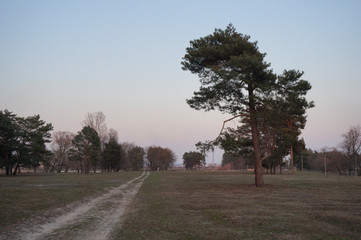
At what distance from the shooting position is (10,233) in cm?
839

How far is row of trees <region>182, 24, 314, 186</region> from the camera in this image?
72.2 feet

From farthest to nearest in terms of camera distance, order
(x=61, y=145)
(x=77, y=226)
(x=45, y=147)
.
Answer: (x=61, y=145), (x=45, y=147), (x=77, y=226)

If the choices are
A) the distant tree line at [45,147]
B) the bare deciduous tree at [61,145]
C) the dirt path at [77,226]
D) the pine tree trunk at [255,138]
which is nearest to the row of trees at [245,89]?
the pine tree trunk at [255,138]

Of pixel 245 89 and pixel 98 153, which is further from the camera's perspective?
pixel 98 153

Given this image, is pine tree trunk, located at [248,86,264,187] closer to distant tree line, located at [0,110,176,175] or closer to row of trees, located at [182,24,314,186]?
row of trees, located at [182,24,314,186]

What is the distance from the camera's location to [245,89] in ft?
78.8

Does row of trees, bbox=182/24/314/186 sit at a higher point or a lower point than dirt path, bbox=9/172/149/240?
higher

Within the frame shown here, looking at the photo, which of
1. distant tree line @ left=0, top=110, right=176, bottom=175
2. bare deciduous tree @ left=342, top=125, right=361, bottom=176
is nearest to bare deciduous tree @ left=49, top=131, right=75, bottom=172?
distant tree line @ left=0, top=110, right=176, bottom=175

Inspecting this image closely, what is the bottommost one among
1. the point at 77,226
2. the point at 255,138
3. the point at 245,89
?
the point at 77,226

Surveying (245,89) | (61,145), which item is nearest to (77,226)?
(245,89)

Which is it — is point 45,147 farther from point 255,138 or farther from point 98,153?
point 255,138

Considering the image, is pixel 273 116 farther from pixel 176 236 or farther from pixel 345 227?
pixel 176 236

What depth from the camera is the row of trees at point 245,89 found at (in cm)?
2200

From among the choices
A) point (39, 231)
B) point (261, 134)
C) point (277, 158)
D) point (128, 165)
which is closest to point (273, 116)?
point (261, 134)
